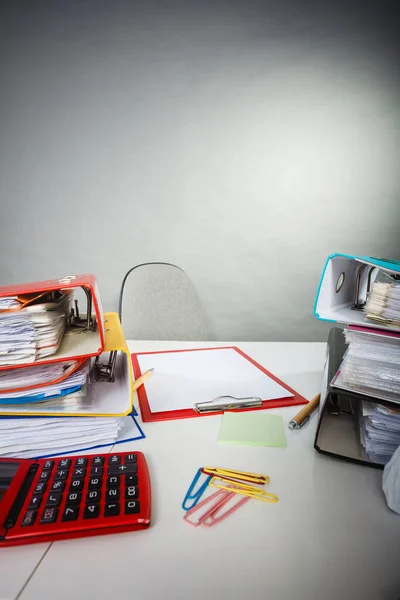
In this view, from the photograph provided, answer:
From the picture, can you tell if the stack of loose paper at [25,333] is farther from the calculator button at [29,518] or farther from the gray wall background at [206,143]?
the gray wall background at [206,143]

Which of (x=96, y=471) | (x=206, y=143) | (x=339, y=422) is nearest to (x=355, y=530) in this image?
(x=339, y=422)

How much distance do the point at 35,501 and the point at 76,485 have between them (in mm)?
53

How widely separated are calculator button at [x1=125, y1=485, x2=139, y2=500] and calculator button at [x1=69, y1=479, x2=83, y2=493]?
0.06 metres

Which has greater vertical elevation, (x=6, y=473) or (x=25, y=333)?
(x=25, y=333)

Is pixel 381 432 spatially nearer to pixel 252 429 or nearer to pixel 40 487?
pixel 252 429

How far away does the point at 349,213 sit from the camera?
7.77 ft

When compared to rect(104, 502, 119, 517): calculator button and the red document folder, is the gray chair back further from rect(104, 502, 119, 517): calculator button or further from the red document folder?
rect(104, 502, 119, 517): calculator button

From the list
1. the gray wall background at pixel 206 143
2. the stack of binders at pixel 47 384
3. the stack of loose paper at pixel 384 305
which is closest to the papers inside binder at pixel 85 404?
the stack of binders at pixel 47 384

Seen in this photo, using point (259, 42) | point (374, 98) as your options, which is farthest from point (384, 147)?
point (259, 42)

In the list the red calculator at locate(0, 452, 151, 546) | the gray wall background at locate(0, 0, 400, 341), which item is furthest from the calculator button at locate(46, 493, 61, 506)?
the gray wall background at locate(0, 0, 400, 341)

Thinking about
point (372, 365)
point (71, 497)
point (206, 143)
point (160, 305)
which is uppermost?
point (206, 143)

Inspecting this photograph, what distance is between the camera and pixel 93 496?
0.52 m

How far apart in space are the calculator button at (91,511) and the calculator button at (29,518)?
62mm

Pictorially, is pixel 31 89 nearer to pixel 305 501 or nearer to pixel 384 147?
pixel 384 147
